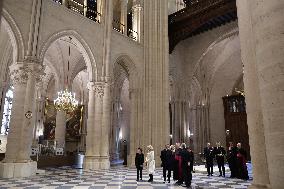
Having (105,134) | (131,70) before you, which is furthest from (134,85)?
(105,134)

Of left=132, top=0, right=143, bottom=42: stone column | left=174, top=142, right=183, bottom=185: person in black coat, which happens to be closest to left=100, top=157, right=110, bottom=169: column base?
left=174, top=142, right=183, bottom=185: person in black coat

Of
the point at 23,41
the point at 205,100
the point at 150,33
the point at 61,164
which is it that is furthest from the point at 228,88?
the point at 23,41

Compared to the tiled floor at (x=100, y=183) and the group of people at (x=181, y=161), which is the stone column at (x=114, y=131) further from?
the tiled floor at (x=100, y=183)

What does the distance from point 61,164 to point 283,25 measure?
13.8 meters

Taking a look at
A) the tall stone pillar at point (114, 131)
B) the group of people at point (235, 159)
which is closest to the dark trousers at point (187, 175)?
the group of people at point (235, 159)

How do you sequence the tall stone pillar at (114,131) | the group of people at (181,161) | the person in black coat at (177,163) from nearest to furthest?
the group of people at (181,161) < the person in black coat at (177,163) < the tall stone pillar at (114,131)

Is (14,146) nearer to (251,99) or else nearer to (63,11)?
(63,11)

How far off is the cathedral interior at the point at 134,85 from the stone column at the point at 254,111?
13 millimetres

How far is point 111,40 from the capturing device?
13.5 meters

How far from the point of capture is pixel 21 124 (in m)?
9.04

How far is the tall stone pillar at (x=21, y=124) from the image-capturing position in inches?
338

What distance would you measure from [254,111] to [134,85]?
11578 mm

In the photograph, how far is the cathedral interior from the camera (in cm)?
320

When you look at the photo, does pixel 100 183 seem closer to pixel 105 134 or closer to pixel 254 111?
pixel 105 134
